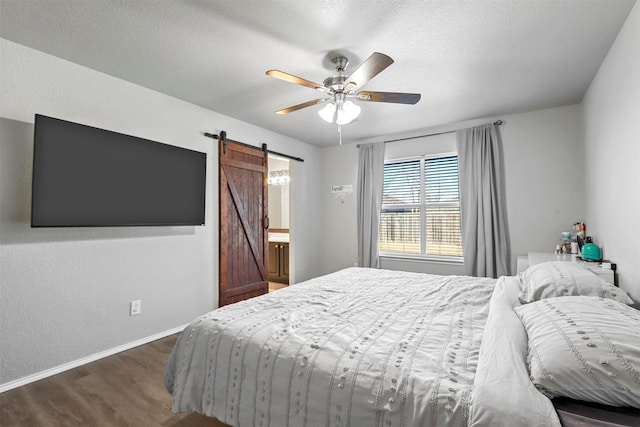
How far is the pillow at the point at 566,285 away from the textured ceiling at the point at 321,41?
1.64 meters

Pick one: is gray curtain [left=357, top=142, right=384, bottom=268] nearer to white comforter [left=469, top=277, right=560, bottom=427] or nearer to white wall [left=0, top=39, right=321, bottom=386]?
white wall [left=0, top=39, right=321, bottom=386]

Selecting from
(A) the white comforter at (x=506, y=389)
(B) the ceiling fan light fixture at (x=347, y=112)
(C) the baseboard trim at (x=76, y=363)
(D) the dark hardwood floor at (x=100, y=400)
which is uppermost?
(B) the ceiling fan light fixture at (x=347, y=112)

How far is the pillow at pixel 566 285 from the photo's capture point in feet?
4.99

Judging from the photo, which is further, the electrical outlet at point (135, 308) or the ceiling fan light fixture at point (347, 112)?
the electrical outlet at point (135, 308)

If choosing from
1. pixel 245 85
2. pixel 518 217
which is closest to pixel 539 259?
pixel 518 217

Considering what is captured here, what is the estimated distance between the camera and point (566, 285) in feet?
5.23

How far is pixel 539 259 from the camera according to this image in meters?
2.85

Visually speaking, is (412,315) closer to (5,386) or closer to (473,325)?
(473,325)

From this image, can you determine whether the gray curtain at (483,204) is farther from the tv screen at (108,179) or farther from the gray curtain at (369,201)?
the tv screen at (108,179)

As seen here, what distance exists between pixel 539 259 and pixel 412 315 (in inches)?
78.4

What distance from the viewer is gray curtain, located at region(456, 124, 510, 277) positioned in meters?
3.65

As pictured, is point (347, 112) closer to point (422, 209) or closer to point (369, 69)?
point (369, 69)

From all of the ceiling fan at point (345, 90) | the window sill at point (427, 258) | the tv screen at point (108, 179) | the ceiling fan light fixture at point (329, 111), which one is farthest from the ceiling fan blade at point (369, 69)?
the window sill at point (427, 258)

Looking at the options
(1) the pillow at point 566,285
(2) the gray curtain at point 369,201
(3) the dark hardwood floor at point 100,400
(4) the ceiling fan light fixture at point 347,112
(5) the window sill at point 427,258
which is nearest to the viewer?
(1) the pillow at point 566,285
